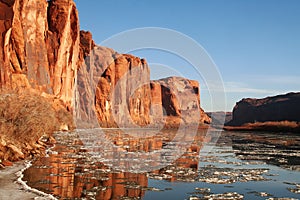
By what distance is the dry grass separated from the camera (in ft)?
52.1

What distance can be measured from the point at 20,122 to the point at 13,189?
7737 millimetres

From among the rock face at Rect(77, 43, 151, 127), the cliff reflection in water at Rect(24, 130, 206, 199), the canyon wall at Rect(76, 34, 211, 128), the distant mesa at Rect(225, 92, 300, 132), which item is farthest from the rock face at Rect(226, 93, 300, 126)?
the cliff reflection in water at Rect(24, 130, 206, 199)

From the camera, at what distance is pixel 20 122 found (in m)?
17.2

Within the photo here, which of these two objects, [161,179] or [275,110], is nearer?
[161,179]

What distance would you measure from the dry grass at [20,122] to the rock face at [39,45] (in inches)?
779

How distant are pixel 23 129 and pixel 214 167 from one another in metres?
9.99

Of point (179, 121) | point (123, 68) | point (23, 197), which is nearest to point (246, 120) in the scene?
point (179, 121)

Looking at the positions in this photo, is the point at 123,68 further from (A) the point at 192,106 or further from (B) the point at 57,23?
(A) the point at 192,106

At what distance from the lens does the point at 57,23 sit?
219 feet

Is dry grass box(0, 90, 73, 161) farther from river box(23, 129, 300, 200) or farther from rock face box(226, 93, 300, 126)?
rock face box(226, 93, 300, 126)

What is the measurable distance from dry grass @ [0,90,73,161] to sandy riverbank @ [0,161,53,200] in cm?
264

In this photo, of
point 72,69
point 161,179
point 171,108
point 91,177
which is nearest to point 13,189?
point 91,177

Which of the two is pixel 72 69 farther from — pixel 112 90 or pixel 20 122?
pixel 20 122

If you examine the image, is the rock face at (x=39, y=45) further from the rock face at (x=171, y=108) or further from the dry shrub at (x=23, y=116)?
the rock face at (x=171, y=108)
